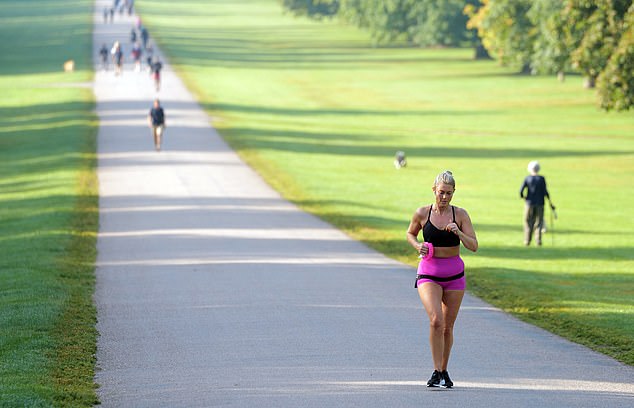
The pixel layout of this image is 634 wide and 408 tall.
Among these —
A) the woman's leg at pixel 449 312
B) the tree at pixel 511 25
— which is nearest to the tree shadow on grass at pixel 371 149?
the tree at pixel 511 25

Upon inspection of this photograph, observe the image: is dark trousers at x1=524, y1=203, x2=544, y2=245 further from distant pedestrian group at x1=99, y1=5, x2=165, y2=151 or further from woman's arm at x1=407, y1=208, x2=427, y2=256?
distant pedestrian group at x1=99, y1=5, x2=165, y2=151

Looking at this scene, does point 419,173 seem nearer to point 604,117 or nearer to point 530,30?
point 604,117

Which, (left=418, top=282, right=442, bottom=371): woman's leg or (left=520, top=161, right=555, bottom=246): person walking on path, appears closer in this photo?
(left=418, top=282, right=442, bottom=371): woman's leg

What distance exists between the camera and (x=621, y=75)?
42.2 meters

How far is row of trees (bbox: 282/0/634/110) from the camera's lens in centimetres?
4291

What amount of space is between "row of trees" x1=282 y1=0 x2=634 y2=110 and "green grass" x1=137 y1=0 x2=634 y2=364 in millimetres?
2194

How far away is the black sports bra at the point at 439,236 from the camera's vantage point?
1131 cm

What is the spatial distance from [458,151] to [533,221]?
71.5 ft

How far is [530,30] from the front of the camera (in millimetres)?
68875

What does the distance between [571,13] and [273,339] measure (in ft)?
111

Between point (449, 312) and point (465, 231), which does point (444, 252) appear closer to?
point (465, 231)

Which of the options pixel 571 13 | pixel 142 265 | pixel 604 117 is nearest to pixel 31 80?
pixel 604 117

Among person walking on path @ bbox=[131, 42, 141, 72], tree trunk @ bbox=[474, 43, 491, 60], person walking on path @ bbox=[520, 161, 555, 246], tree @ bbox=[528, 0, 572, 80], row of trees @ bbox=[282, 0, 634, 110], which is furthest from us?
tree trunk @ bbox=[474, 43, 491, 60]

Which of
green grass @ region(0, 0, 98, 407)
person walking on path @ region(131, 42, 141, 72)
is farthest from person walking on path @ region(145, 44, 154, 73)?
green grass @ region(0, 0, 98, 407)
